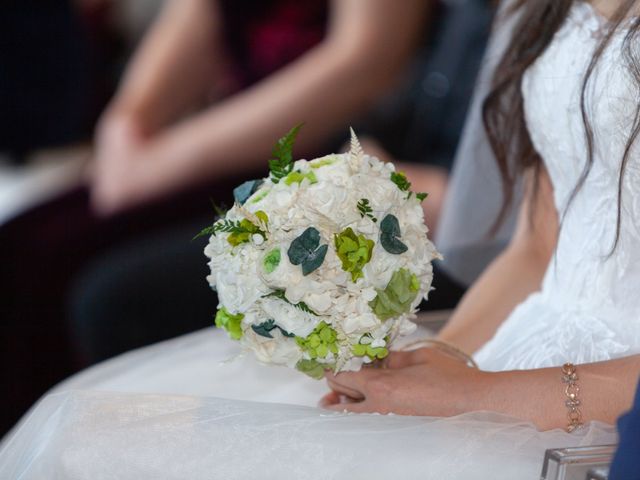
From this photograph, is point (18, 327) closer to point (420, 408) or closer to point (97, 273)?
point (97, 273)

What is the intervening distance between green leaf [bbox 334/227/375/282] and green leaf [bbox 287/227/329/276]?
21 millimetres

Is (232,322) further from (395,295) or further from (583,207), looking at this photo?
(583,207)

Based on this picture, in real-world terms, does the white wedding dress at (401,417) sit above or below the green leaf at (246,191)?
below

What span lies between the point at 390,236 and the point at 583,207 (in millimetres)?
365

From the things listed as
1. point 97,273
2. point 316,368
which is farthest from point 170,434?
point 97,273

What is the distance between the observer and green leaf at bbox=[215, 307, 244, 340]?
3.58ft

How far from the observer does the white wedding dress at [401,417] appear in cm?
104

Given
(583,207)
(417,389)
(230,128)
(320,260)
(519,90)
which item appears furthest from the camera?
(230,128)

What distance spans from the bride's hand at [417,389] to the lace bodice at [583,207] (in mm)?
189

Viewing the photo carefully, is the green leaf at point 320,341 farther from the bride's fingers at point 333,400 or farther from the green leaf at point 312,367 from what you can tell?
the bride's fingers at point 333,400

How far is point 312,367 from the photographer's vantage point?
43.6 inches

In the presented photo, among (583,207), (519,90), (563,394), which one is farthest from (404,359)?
(519,90)

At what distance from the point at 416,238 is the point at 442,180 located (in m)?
1.25

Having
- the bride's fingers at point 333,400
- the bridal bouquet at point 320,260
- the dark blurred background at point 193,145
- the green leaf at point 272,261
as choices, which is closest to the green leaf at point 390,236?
the bridal bouquet at point 320,260
